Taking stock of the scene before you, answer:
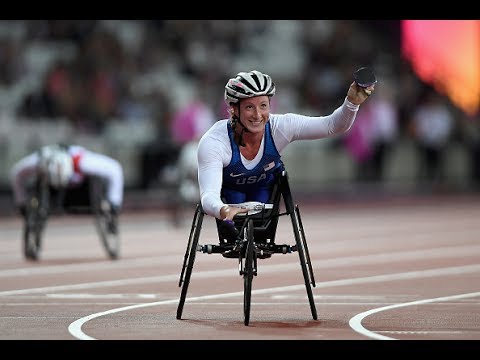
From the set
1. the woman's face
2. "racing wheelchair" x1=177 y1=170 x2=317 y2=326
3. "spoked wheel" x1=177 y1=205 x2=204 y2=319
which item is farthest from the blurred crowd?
the woman's face

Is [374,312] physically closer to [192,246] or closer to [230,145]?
[192,246]

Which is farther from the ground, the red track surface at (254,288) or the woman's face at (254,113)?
the woman's face at (254,113)

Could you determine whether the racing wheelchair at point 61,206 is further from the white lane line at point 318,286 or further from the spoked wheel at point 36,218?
the white lane line at point 318,286

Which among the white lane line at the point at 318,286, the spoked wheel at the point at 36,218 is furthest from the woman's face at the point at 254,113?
the spoked wheel at the point at 36,218

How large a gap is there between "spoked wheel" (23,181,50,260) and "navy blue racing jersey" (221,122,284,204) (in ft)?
21.4

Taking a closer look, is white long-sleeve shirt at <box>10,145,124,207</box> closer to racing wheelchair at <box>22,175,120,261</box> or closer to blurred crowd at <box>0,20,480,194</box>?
racing wheelchair at <box>22,175,120,261</box>

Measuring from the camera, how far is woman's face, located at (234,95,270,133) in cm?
1053

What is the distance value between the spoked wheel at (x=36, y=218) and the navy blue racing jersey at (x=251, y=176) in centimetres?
652

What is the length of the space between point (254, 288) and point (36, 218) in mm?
4365

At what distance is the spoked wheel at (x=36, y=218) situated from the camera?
1705 cm

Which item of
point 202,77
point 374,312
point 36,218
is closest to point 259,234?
point 374,312

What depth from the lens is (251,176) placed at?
35.2 feet
